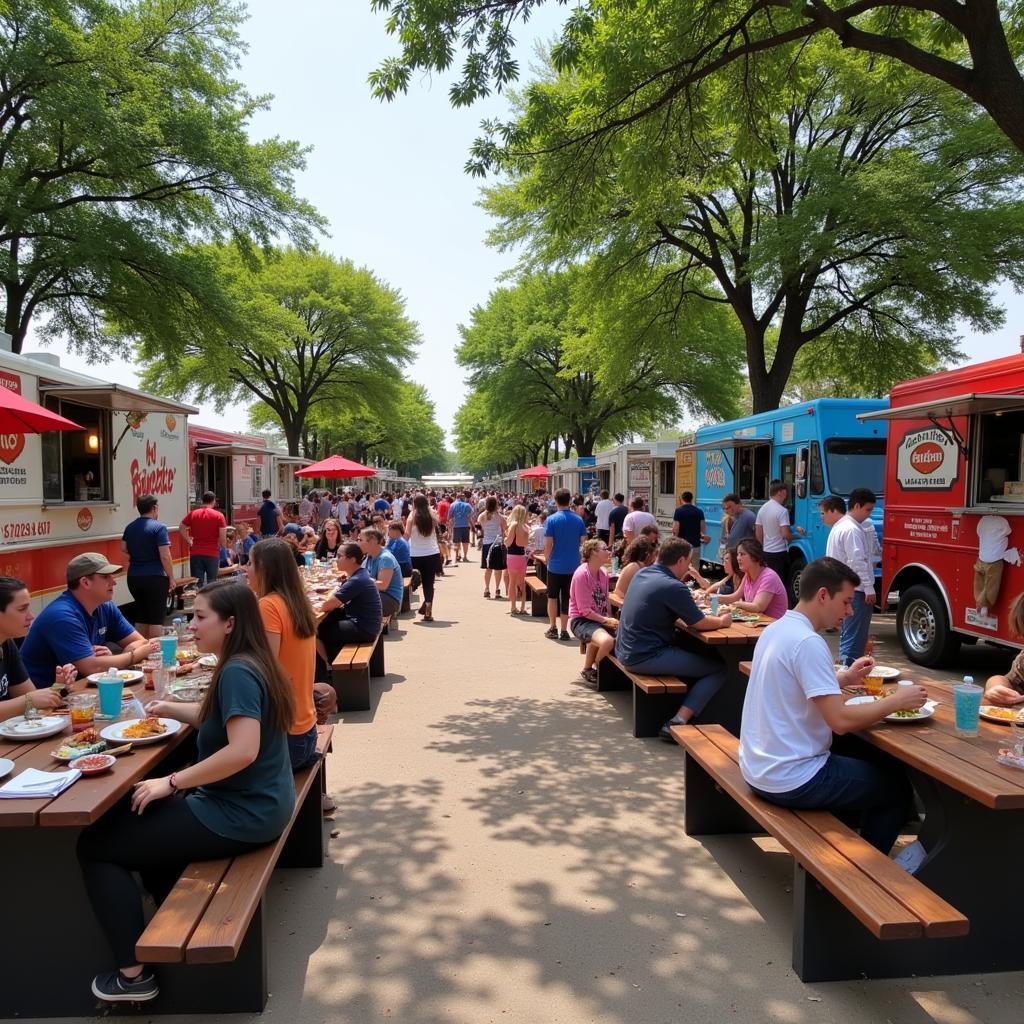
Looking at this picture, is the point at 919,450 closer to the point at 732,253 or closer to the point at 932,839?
the point at 932,839

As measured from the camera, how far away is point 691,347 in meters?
26.2

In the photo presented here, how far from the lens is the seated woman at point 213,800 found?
273 centimetres

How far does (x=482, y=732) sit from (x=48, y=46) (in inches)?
546

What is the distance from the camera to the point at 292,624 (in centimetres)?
368

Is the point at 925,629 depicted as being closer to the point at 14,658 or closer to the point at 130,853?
the point at 130,853

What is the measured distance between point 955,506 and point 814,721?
17.3 ft

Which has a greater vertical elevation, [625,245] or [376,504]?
[625,245]

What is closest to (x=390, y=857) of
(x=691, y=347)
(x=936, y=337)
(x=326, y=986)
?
(x=326, y=986)

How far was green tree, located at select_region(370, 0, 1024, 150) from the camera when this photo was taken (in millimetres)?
5973

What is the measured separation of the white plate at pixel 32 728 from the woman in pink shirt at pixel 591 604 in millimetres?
4650

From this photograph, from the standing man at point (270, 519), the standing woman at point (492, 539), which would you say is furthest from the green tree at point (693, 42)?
the standing man at point (270, 519)

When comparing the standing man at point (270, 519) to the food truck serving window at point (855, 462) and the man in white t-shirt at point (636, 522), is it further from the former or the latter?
the food truck serving window at point (855, 462)

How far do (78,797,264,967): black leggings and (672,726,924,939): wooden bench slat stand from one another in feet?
7.00

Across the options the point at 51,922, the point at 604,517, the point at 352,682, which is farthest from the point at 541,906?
the point at 604,517
